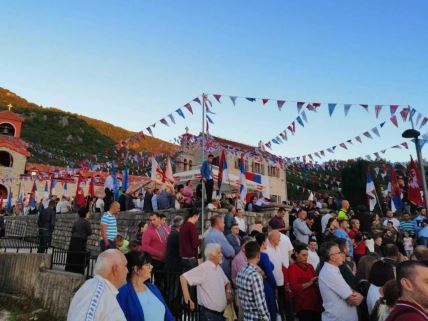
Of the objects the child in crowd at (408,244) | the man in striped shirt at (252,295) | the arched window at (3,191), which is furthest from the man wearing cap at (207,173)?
the arched window at (3,191)

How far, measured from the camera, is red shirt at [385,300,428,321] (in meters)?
2.16

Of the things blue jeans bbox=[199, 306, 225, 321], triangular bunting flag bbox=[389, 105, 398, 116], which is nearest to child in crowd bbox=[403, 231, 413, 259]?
triangular bunting flag bbox=[389, 105, 398, 116]

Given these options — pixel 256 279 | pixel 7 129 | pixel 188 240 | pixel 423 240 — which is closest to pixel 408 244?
pixel 423 240

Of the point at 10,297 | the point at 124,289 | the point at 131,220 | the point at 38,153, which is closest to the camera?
the point at 124,289

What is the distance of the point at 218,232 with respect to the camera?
20.7 feet

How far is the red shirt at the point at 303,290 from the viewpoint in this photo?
5074 mm

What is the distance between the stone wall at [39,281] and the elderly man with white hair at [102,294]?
605 centimetres

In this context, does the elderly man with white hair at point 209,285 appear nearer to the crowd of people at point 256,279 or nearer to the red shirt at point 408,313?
the crowd of people at point 256,279

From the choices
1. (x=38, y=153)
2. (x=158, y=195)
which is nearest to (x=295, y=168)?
(x=158, y=195)

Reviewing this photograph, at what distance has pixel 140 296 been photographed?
336cm

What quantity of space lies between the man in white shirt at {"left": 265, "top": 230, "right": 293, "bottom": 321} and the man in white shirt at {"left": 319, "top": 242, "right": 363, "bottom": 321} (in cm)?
164

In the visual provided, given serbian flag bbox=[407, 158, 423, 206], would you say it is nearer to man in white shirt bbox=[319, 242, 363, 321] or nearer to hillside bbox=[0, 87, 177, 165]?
man in white shirt bbox=[319, 242, 363, 321]

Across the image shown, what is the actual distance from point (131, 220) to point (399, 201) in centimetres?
1075

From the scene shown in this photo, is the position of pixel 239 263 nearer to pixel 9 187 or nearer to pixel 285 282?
pixel 285 282
